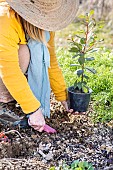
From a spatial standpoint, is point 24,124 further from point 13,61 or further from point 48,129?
point 13,61

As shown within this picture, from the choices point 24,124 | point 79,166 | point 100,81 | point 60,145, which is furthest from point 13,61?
point 100,81

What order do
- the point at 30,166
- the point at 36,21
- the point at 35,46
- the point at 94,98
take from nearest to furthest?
the point at 30,166 → the point at 36,21 → the point at 35,46 → the point at 94,98

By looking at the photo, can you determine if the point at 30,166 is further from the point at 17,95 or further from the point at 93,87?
the point at 93,87

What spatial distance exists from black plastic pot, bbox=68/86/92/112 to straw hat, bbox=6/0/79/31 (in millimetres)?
517

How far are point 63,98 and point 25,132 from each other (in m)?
0.41

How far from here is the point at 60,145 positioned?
299cm

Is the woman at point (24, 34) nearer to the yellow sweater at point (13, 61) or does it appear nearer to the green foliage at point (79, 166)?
the yellow sweater at point (13, 61)

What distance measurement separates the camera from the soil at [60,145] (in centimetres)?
273

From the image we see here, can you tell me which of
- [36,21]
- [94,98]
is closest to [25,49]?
[36,21]

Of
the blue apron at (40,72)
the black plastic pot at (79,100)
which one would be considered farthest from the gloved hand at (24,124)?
the black plastic pot at (79,100)

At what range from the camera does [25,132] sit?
3.11 meters

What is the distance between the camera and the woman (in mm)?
2844

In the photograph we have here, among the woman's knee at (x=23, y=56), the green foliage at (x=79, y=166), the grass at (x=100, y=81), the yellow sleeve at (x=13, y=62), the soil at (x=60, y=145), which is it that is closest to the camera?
the green foliage at (x=79, y=166)

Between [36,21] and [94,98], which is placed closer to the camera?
[36,21]
